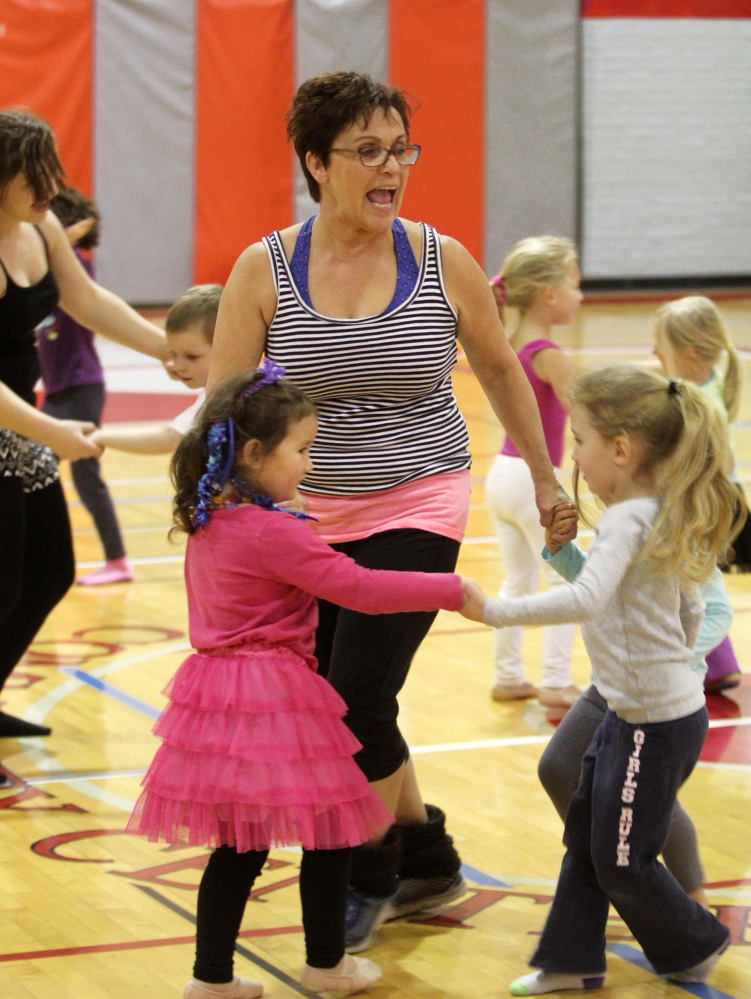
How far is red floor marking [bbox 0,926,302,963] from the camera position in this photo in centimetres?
295

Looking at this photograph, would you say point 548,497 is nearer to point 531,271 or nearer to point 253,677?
point 253,677

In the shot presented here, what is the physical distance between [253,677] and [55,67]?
13339 millimetres

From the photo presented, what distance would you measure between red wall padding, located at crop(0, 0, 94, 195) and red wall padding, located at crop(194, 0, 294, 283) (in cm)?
116

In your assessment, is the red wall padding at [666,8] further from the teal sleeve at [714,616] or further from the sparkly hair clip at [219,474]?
the sparkly hair clip at [219,474]

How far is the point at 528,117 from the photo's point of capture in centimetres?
1645

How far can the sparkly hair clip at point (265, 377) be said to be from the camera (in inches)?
102

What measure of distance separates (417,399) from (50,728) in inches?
82.1

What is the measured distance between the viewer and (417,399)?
2.89 m

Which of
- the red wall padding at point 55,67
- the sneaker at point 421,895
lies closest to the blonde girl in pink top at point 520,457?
the sneaker at point 421,895

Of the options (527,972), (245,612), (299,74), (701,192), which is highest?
(299,74)

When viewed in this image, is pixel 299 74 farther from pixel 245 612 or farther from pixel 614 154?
pixel 245 612

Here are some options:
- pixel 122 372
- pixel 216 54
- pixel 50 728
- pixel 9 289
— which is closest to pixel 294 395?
pixel 9 289

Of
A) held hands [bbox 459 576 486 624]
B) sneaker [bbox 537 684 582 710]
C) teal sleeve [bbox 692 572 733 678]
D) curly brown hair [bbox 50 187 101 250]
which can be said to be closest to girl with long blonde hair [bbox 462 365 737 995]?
held hands [bbox 459 576 486 624]

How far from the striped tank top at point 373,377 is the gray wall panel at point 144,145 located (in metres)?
12.8
